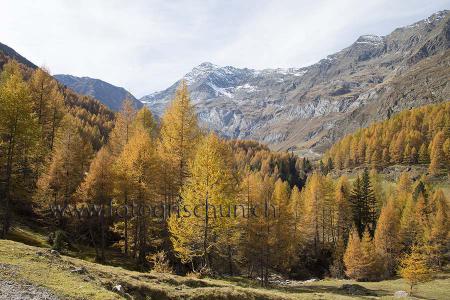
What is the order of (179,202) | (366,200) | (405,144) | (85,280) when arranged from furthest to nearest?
(405,144), (366,200), (179,202), (85,280)

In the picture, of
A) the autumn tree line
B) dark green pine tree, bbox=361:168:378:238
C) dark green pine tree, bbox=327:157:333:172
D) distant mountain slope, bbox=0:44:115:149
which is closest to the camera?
dark green pine tree, bbox=361:168:378:238

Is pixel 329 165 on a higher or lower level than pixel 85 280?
higher

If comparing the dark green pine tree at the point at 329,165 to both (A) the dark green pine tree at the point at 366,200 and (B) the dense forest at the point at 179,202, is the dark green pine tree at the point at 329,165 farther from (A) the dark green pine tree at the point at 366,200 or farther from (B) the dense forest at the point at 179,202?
(A) the dark green pine tree at the point at 366,200

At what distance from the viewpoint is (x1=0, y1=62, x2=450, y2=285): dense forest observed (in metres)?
37.0

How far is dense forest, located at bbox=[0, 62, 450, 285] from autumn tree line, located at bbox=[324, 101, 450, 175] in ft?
210

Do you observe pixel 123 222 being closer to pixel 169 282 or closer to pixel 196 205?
pixel 196 205

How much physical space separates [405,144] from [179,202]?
15070cm

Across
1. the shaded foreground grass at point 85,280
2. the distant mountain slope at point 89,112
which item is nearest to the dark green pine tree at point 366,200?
the shaded foreground grass at point 85,280

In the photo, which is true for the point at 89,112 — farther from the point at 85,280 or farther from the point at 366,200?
the point at 85,280

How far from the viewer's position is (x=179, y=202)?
37875mm

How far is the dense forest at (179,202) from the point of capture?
37.0 m

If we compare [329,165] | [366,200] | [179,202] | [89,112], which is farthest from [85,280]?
[329,165]

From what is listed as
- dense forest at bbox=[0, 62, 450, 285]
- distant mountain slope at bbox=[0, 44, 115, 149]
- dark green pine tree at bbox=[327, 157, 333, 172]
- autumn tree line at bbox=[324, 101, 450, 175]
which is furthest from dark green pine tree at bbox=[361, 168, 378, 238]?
dark green pine tree at bbox=[327, 157, 333, 172]

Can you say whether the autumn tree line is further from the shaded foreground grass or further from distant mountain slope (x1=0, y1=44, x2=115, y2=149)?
the shaded foreground grass
